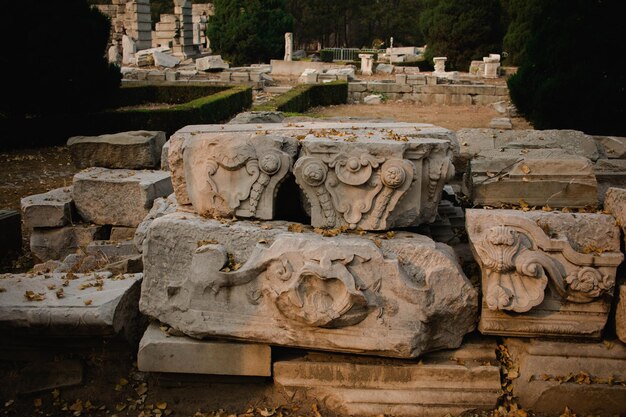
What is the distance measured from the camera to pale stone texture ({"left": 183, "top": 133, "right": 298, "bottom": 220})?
3.81 metres

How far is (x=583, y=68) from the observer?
10078mm

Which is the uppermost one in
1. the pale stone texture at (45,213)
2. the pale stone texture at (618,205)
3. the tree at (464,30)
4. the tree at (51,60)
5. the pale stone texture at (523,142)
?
the tree at (464,30)

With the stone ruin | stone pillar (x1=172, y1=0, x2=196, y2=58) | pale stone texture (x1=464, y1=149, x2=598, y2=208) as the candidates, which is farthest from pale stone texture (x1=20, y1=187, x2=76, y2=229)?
stone pillar (x1=172, y1=0, x2=196, y2=58)

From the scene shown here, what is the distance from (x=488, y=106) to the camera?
17344mm

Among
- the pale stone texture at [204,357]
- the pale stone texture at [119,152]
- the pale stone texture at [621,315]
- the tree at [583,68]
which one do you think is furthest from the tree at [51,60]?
the pale stone texture at [621,315]

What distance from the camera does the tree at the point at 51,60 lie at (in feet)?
38.6

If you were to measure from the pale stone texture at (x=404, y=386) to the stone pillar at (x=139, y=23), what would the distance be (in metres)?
27.1

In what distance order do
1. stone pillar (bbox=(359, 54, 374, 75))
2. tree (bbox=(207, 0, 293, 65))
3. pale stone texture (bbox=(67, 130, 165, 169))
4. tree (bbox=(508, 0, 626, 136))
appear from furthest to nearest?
tree (bbox=(207, 0, 293, 65))
stone pillar (bbox=(359, 54, 374, 75))
tree (bbox=(508, 0, 626, 136))
pale stone texture (bbox=(67, 130, 165, 169))

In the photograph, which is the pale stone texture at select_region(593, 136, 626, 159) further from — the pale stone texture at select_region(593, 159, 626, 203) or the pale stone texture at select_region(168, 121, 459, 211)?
the pale stone texture at select_region(168, 121, 459, 211)

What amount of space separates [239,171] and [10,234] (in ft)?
12.6

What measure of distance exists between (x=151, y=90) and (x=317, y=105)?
449 centimetres

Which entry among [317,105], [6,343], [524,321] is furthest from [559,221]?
[317,105]

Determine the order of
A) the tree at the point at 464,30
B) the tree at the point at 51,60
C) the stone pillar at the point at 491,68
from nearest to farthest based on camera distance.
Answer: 1. the tree at the point at 51,60
2. the stone pillar at the point at 491,68
3. the tree at the point at 464,30

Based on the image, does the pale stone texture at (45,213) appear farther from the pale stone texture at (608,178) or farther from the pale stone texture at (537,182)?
the pale stone texture at (608,178)
